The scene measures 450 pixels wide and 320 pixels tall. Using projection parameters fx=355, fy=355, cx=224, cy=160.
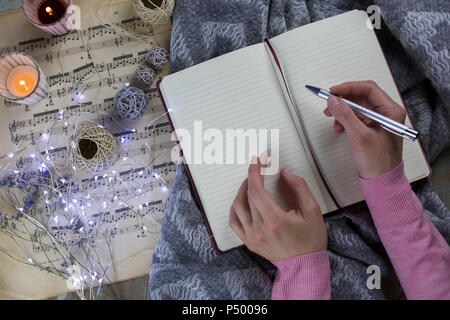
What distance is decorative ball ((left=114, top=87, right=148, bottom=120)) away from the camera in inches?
28.1

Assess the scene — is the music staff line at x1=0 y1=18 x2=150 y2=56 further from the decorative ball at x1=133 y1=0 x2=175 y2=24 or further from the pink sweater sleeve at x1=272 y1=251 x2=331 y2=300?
the pink sweater sleeve at x1=272 y1=251 x2=331 y2=300

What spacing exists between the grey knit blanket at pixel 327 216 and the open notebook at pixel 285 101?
0.06m

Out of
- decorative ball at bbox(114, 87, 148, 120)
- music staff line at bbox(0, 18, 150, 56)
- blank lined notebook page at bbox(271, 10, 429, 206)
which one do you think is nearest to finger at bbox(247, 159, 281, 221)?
blank lined notebook page at bbox(271, 10, 429, 206)

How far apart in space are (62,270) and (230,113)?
0.50m

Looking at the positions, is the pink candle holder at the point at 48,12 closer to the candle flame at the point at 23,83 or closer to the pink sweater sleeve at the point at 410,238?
the candle flame at the point at 23,83

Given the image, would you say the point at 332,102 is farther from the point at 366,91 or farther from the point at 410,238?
the point at 410,238

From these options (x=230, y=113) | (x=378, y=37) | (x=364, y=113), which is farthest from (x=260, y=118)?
(x=378, y=37)

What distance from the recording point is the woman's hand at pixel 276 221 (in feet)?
1.89

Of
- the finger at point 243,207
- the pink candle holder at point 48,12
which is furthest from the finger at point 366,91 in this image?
the pink candle holder at point 48,12

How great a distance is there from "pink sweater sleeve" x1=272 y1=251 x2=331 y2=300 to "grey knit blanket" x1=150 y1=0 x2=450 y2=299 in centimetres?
9

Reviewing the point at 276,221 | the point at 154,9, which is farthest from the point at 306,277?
the point at 154,9

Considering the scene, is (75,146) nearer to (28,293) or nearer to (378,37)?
(28,293)

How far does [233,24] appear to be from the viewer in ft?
2.42

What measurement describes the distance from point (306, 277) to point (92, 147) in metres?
0.48
